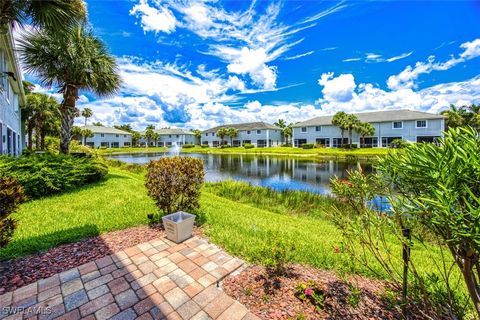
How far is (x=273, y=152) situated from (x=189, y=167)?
37.0 metres

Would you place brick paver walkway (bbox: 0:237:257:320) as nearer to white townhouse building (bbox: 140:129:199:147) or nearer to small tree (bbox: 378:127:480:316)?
small tree (bbox: 378:127:480:316)

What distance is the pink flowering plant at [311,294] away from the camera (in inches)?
102

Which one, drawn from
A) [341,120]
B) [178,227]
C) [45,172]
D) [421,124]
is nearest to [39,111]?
[45,172]

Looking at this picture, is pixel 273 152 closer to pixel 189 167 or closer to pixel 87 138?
pixel 189 167

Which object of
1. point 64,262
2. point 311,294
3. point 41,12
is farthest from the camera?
point 41,12

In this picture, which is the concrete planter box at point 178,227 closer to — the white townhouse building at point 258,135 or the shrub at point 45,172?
the shrub at point 45,172

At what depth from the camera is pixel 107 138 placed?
199 feet

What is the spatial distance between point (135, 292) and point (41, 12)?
7.14 m

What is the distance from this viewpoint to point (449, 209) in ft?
4.50

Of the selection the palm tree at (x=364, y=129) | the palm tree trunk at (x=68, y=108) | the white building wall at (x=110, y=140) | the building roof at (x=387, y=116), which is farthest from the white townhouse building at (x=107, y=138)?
the palm tree at (x=364, y=129)

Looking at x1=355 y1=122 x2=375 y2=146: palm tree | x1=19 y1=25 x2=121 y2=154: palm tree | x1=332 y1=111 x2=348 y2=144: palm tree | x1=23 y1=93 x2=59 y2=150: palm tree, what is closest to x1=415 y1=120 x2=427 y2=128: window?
x1=355 y1=122 x2=375 y2=146: palm tree

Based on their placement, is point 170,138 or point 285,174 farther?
point 170,138

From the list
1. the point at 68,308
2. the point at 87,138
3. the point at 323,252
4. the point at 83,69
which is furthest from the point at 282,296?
the point at 87,138

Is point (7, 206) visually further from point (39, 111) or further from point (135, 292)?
point (39, 111)
